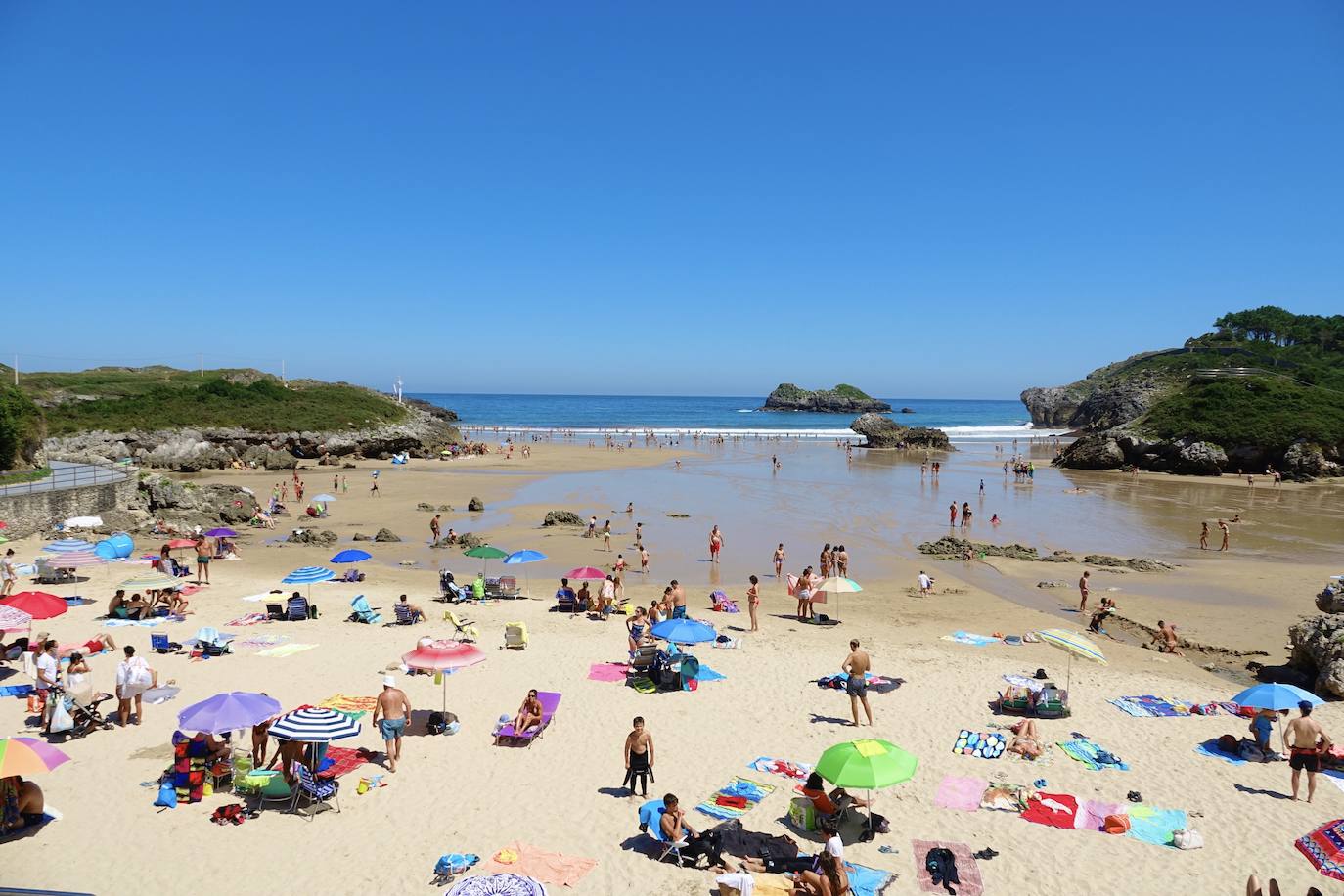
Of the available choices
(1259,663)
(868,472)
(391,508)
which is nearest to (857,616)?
(1259,663)

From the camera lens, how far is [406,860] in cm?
785

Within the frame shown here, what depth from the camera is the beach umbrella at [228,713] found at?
29.1 feet

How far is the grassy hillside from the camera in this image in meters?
51.8

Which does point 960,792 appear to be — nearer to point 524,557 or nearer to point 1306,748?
point 1306,748

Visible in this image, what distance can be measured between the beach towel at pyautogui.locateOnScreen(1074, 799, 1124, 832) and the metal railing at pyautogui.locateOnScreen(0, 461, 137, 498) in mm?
28853

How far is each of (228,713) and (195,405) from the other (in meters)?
56.2

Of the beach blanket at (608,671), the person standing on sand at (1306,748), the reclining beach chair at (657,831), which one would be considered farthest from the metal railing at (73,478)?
the person standing on sand at (1306,748)

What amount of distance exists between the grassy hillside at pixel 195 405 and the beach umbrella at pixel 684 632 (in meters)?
48.9

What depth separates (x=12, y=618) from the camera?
12.3 m

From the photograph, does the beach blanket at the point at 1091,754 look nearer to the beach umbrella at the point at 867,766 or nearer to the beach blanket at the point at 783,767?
the beach umbrella at the point at 867,766

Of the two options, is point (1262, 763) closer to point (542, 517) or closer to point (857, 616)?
point (857, 616)

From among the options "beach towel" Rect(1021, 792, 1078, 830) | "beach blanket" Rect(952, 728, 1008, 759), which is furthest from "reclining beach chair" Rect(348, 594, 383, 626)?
"beach towel" Rect(1021, 792, 1078, 830)

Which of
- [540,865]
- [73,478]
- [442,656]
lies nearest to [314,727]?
[442,656]

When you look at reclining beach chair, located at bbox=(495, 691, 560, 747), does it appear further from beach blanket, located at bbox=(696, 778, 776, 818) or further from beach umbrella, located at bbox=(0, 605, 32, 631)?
beach umbrella, located at bbox=(0, 605, 32, 631)
